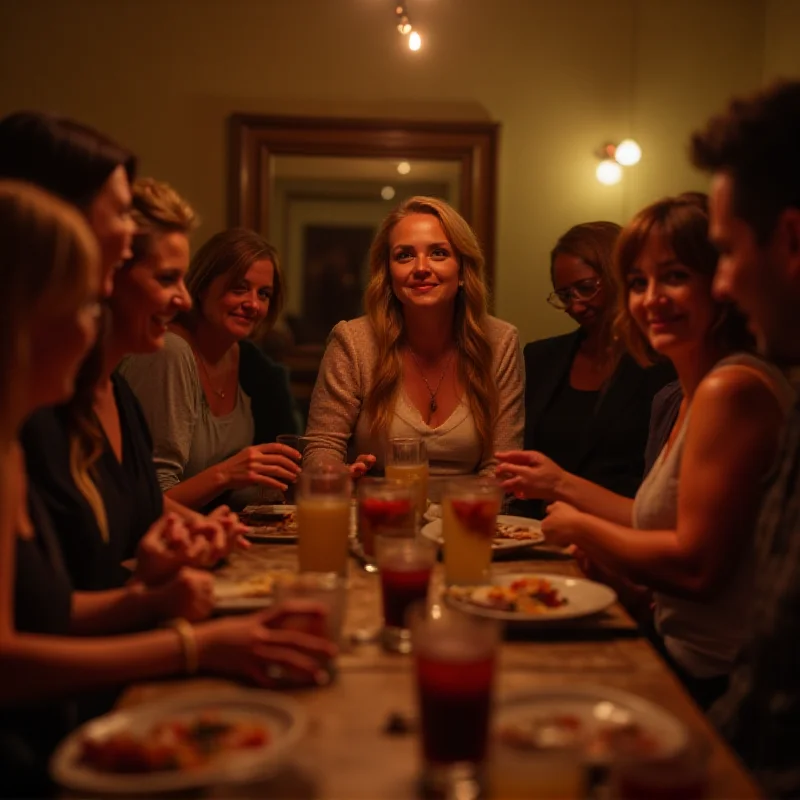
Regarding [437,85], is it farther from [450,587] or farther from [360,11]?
[450,587]

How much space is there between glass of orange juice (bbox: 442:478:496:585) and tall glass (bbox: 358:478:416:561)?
0.28 feet

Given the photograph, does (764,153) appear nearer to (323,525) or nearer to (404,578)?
(404,578)

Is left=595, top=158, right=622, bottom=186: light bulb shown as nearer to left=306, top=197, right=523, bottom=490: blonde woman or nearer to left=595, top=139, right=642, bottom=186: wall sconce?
left=595, top=139, right=642, bottom=186: wall sconce

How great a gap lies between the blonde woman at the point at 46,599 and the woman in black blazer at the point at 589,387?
1.97 meters

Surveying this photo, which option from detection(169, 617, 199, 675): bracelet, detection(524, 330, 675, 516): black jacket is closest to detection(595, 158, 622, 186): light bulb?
detection(524, 330, 675, 516): black jacket

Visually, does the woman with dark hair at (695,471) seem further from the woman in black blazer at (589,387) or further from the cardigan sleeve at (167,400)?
the cardigan sleeve at (167,400)

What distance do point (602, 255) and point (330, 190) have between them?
2.14m

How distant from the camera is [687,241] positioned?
195 centimetres

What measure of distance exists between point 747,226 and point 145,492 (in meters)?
1.33

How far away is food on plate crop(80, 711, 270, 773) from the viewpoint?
1.01 meters

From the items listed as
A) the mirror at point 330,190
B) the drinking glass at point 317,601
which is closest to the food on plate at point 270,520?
the drinking glass at point 317,601

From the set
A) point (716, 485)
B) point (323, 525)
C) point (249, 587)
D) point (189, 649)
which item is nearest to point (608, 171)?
point (716, 485)

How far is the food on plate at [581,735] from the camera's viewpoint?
1.03 meters

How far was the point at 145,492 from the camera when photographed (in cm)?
204
